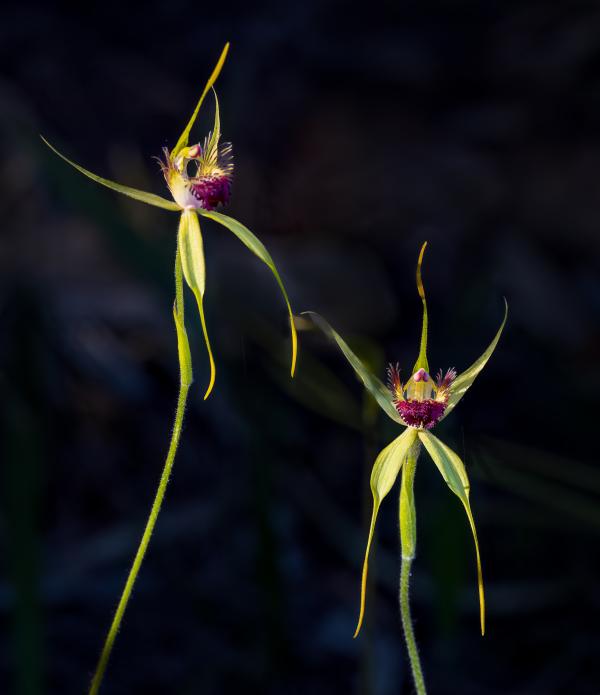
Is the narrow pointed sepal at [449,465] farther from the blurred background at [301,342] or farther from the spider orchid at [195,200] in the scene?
the blurred background at [301,342]

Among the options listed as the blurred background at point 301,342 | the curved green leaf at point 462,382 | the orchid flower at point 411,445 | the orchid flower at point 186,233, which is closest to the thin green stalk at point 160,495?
the orchid flower at point 186,233

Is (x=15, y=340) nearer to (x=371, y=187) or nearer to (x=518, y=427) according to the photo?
(x=518, y=427)

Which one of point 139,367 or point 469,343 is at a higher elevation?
point 139,367

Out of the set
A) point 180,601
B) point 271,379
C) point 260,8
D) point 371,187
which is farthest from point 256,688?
point 260,8

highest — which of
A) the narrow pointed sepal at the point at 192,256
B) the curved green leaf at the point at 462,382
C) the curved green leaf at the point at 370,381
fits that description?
the narrow pointed sepal at the point at 192,256

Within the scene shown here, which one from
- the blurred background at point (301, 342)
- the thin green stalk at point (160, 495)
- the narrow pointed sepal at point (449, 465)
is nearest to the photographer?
the thin green stalk at point (160, 495)

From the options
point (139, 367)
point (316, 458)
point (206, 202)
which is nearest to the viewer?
point (206, 202)
